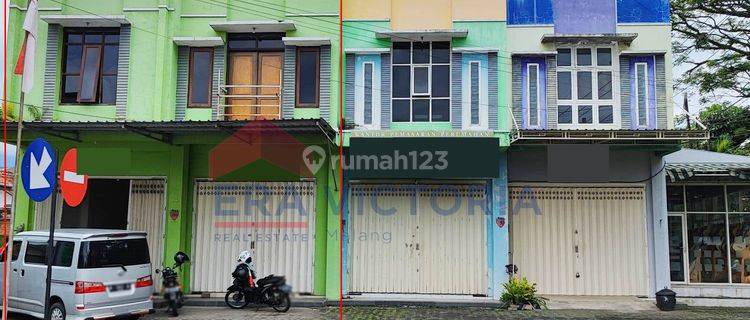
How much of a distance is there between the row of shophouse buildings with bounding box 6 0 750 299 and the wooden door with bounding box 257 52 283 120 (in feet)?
0.16

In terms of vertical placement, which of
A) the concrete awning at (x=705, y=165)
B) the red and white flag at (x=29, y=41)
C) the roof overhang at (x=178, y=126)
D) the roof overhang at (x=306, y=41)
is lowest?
the concrete awning at (x=705, y=165)

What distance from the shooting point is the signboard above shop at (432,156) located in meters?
13.2

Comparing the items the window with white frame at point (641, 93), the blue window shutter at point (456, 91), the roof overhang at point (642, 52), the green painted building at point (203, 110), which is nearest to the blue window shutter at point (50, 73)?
the green painted building at point (203, 110)

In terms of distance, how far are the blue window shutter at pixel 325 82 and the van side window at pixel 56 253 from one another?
5983mm

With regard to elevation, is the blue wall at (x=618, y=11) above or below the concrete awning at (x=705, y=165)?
above

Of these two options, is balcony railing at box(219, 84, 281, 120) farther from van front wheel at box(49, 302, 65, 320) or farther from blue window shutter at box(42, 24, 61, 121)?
van front wheel at box(49, 302, 65, 320)

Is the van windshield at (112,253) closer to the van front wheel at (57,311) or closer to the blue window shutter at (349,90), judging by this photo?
the van front wheel at (57,311)

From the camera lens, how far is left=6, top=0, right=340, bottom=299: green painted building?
1380 cm

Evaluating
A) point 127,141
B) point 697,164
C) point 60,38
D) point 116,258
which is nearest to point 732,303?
point 697,164

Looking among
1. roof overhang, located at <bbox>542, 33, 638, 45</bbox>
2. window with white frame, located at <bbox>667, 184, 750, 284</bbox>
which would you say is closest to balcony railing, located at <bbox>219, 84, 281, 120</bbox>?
roof overhang, located at <bbox>542, 33, 638, 45</bbox>

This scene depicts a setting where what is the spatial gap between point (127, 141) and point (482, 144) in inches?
326

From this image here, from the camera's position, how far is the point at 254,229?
46.6 feet

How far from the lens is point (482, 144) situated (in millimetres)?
13203

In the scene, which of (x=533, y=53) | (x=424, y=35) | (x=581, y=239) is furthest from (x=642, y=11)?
Result: (x=581, y=239)
